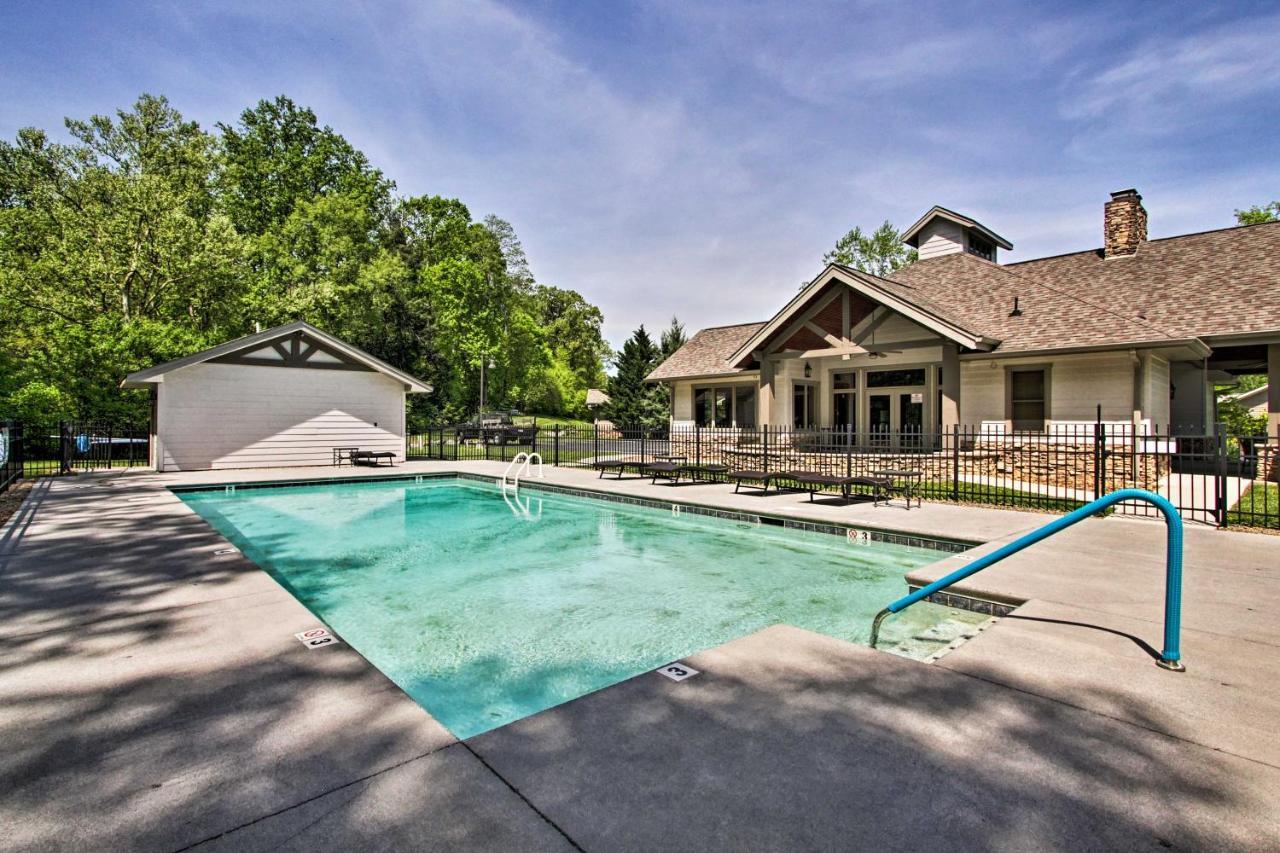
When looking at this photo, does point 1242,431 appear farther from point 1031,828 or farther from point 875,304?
point 1031,828

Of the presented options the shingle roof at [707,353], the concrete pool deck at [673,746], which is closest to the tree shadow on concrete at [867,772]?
the concrete pool deck at [673,746]

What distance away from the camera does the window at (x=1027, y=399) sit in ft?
49.5

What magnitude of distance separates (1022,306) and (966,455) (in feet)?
16.9

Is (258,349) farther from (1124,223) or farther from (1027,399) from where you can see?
(1124,223)

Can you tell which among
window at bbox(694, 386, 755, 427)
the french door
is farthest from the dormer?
window at bbox(694, 386, 755, 427)

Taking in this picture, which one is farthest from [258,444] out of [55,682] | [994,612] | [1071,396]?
[1071,396]

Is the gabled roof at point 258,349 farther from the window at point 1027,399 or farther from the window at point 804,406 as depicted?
the window at point 1027,399

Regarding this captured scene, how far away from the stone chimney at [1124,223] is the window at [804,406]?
30.9ft

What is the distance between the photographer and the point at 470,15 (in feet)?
36.9

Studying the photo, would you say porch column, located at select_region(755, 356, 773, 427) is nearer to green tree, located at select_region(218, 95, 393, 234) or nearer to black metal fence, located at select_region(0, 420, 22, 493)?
black metal fence, located at select_region(0, 420, 22, 493)

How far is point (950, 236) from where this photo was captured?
21.3 m

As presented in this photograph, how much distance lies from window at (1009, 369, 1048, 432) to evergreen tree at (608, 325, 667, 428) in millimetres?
17909

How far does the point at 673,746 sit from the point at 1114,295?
18923 mm

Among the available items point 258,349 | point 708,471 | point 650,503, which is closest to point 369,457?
point 258,349
